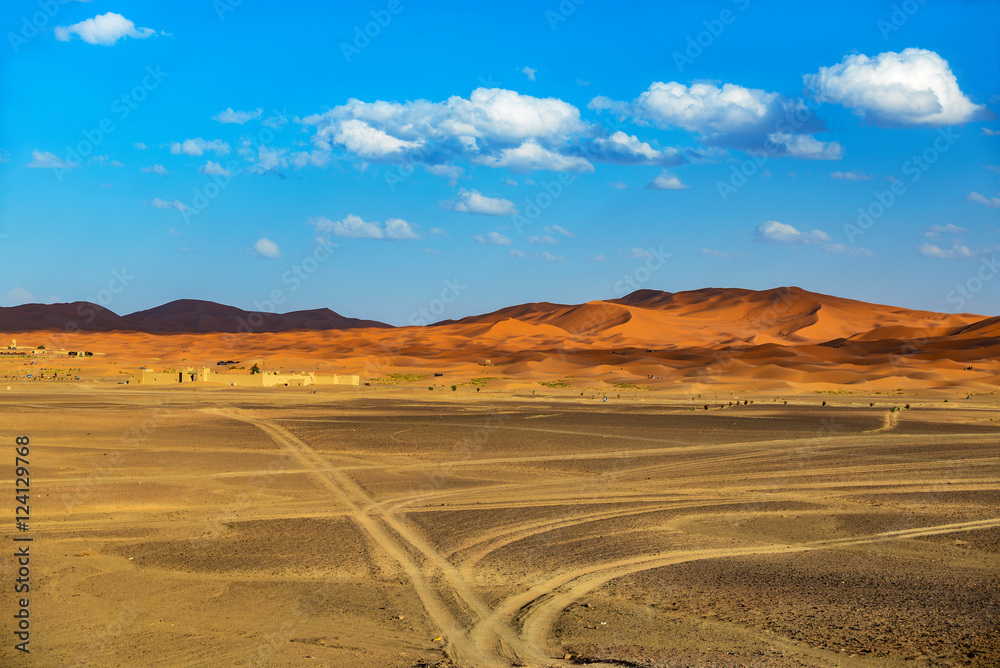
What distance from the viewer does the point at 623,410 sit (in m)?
35.8

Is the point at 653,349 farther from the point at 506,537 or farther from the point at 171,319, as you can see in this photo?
the point at 171,319

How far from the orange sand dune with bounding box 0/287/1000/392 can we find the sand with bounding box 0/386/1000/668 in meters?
31.7

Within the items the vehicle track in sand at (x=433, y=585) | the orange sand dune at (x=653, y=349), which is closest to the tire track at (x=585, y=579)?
the vehicle track in sand at (x=433, y=585)

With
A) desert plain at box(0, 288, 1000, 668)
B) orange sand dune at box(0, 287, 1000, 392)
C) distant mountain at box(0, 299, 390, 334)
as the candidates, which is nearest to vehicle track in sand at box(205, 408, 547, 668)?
desert plain at box(0, 288, 1000, 668)

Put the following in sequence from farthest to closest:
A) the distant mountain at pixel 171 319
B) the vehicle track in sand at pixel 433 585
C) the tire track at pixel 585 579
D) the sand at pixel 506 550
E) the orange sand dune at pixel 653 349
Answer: the distant mountain at pixel 171 319 → the orange sand dune at pixel 653 349 → the tire track at pixel 585 579 → the sand at pixel 506 550 → the vehicle track in sand at pixel 433 585

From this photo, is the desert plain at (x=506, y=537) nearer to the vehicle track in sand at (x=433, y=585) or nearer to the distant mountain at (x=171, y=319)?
the vehicle track in sand at (x=433, y=585)

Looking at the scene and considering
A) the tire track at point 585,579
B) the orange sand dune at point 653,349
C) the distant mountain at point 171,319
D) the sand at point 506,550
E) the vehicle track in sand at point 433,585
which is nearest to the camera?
the vehicle track in sand at point 433,585

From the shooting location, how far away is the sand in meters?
7.86

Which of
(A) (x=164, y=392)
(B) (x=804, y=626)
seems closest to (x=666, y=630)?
(B) (x=804, y=626)

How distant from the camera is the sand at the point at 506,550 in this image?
786cm

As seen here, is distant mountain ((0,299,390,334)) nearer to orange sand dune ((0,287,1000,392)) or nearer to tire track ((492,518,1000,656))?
orange sand dune ((0,287,1000,392))

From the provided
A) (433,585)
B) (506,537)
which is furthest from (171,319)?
(433,585)

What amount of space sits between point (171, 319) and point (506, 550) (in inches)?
6783

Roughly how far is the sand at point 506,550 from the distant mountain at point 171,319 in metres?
132
